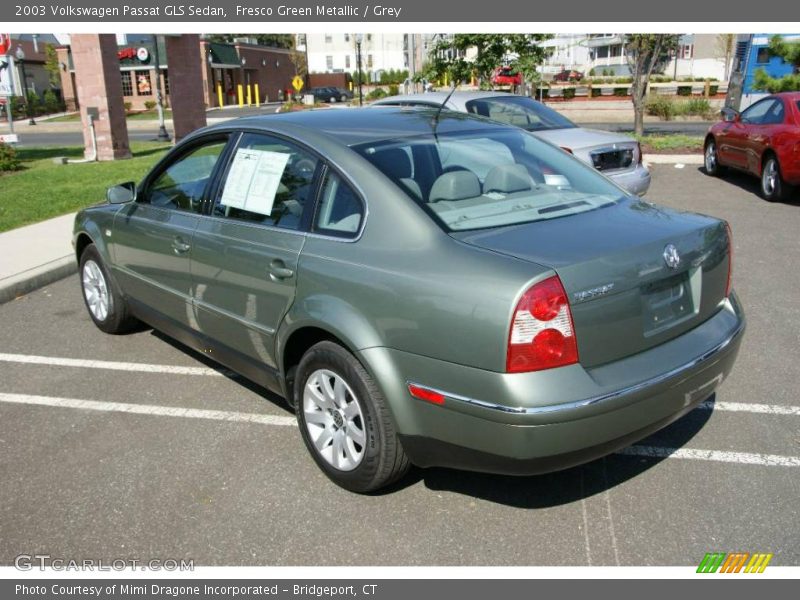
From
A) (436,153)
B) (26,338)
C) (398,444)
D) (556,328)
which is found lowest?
(26,338)

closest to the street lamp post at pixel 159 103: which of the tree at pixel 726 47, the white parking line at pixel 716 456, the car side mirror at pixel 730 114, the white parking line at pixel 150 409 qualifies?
the car side mirror at pixel 730 114

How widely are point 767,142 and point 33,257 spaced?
33.0ft

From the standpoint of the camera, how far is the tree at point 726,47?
48625 millimetres

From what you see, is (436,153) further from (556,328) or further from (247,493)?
(247,493)

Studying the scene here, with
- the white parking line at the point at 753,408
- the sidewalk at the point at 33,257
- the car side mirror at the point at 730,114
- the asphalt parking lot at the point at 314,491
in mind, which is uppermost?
the car side mirror at the point at 730,114

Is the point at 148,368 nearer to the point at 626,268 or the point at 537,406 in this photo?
the point at 537,406

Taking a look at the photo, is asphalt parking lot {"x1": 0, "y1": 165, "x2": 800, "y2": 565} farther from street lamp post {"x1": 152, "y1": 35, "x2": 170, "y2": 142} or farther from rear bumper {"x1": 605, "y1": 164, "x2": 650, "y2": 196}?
street lamp post {"x1": 152, "y1": 35, "x2": 170, "y2": 142}

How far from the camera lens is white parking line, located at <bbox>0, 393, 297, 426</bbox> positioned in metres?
4.28

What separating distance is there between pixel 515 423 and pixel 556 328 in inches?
15.4

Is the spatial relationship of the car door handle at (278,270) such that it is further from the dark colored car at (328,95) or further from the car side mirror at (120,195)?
the dark colored car at (328,95)

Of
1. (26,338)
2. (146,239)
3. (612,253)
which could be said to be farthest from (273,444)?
(26,338)

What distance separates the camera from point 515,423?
8.93ft

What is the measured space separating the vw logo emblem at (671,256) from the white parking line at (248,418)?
1.16 meters

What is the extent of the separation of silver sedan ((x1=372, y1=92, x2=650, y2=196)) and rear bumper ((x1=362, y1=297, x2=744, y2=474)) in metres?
5.73
